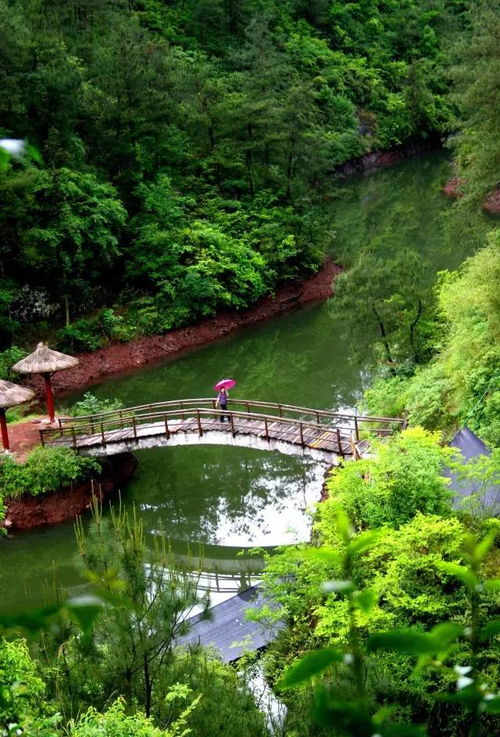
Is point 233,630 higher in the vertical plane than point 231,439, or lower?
lower

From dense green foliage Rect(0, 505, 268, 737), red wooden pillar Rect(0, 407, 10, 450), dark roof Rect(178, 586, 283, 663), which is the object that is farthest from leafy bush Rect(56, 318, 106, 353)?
dense green foliage Rect(0, 505, 268, 737)

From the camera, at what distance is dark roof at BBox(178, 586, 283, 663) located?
11405 millimetres

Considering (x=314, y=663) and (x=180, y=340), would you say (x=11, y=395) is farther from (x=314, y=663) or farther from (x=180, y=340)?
(x=314, y=663)

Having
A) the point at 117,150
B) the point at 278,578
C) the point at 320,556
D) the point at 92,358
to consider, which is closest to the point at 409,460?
the point at 278,578

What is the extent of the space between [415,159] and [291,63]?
1097 cm

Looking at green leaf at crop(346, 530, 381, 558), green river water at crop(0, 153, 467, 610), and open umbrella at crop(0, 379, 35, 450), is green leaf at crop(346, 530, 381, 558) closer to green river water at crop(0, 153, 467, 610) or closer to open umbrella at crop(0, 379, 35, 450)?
green river water at crop(0, 153, 467, 610)

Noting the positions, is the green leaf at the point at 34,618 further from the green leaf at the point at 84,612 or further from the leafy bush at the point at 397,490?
the leafy bush at the point at 397,490

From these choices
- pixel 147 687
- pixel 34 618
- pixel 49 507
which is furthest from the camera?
pixel 49 507

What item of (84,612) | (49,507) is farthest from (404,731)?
(49,507)

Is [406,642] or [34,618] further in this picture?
[34,618]

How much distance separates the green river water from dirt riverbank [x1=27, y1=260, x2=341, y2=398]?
51 cm

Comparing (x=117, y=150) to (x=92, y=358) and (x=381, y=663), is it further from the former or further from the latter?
(x=381, y=663)

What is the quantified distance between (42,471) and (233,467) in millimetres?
4994

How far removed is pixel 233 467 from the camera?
19.4 m
